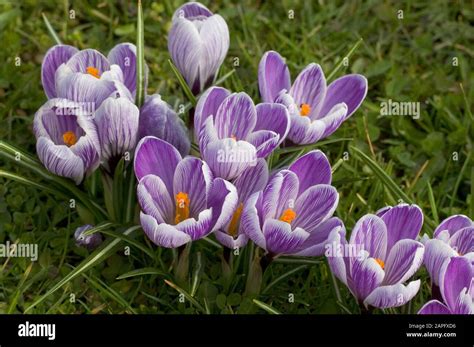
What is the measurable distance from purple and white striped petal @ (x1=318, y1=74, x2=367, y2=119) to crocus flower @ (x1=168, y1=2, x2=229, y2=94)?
331mm

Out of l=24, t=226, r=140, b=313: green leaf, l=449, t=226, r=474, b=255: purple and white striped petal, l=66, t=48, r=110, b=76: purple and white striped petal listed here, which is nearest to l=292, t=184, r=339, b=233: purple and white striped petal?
l=449, t=226, r=474, b=255: purple and white striped petal

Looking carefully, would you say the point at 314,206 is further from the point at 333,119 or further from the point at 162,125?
the point at 162,125

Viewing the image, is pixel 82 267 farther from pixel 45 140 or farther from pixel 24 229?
pixel 24 229

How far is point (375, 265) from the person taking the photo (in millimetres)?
2082

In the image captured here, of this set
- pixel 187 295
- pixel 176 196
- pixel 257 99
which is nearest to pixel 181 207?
pixel 176 196

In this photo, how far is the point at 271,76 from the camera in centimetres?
250

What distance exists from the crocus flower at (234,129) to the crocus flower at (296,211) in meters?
0.09

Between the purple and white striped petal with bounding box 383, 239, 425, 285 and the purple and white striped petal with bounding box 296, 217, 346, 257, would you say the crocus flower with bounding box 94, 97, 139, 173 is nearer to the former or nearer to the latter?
the purple and white striped petal with bounding box 296, 217, 346, 257

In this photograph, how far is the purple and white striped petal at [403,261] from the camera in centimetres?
212

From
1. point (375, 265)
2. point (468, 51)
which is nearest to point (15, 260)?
point (375, 265)

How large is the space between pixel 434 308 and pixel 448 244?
172 millimetres

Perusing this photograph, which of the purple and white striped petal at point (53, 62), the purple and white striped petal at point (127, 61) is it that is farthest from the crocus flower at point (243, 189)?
the purple and white striped petal at point (53, 62)
